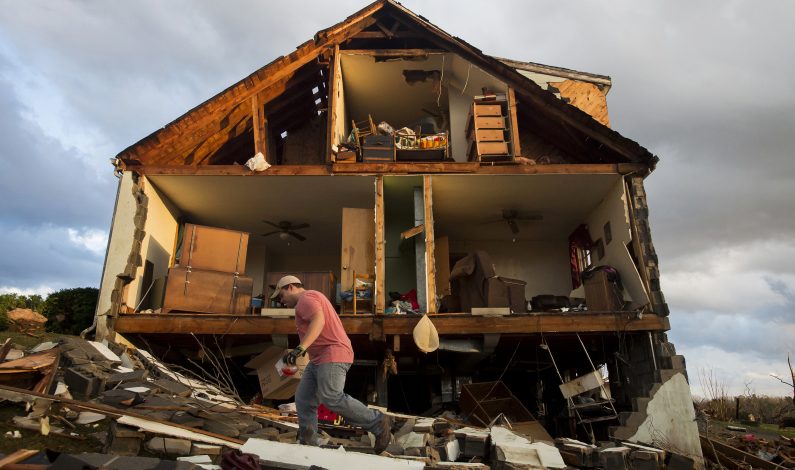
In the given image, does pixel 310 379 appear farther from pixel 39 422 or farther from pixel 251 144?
pixel 251 144

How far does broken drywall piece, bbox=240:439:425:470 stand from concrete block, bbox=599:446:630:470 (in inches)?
127

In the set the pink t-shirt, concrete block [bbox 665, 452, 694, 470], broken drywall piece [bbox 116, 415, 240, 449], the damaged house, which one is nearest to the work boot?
the pink t-shirt

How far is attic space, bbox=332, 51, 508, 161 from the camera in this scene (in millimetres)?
13117

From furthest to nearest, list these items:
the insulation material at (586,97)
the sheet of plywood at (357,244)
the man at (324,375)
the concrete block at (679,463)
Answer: the insulation material at (586,97) → the sheet of plywood at (357,244) → the concrete block at (679,463) → the man at (324,375)

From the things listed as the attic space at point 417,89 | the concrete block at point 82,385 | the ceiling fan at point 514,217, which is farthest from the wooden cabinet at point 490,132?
the concrete block at point 82,385

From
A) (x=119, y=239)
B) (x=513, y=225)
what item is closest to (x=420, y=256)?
(x=513, y=225)

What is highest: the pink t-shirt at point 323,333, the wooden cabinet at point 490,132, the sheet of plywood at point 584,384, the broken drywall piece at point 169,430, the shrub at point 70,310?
the wooden cabinet at point 490,132

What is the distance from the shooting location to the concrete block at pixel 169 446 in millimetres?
5141

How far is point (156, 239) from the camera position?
1204 cm

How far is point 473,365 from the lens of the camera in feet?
39.9

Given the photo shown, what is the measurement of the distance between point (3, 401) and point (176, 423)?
67.3 inches

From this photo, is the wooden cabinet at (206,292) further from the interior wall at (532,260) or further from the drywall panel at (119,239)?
the interior wall at (532,260)

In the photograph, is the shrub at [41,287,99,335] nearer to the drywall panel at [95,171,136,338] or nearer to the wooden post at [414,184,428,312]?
the drywall panel at [95,171,136,338]

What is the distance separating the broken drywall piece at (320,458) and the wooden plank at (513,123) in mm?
8089
